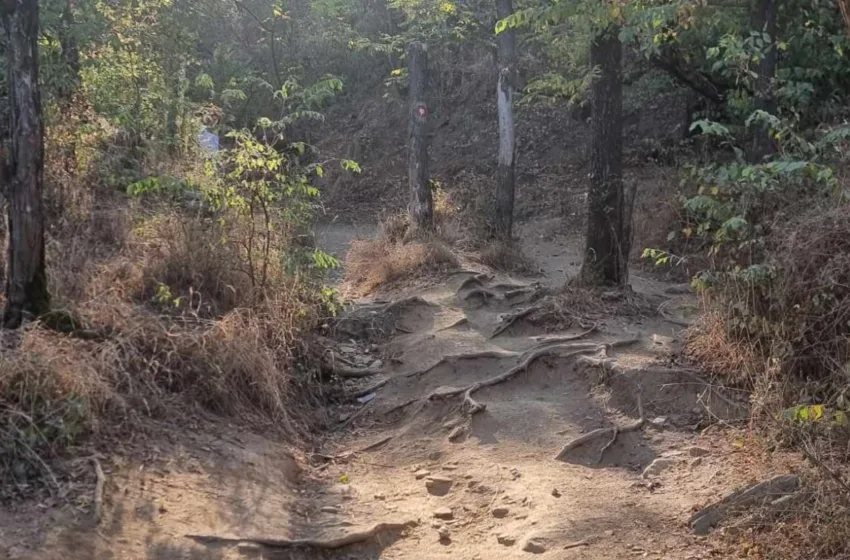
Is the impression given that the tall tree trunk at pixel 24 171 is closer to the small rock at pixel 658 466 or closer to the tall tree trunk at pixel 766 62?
the small rock at pixel 658 466

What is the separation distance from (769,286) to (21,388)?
515 cm

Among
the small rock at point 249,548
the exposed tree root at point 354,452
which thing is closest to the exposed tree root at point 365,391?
the exposed tree root at point 354,452

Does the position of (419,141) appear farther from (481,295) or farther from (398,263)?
(481,295)

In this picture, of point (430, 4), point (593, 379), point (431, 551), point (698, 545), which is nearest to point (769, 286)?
point (593, 379)

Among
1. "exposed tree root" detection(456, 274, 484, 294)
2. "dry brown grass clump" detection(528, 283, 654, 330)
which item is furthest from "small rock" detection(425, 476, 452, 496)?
"exposed tree root" detection(456, 274, 484, 294)

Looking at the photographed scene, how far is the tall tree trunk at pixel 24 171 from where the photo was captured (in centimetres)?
596

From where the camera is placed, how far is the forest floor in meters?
4.91

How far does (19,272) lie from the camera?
6.14 metres

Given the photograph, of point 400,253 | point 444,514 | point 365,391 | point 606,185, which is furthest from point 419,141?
point 444,514

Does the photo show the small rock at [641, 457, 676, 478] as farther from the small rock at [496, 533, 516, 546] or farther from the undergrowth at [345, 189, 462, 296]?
the undergrowth at [345, 189, 462, 296]

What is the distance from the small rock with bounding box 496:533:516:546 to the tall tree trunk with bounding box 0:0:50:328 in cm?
354

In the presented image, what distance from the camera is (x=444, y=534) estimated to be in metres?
5.46

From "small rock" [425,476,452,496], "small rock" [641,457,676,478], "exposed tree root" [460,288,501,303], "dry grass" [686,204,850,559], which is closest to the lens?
"dry grass" [686,204,850,559]

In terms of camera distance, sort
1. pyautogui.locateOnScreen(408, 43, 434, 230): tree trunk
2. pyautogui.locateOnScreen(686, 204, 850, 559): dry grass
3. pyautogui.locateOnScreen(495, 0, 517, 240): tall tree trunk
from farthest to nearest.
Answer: pyautogui.locateOnScreen(495, 0, 517, 240): tall tree trunk < pyautogui.locateOnScreen(408, 43, 434, 230): tree trunk < pyautogui.locateOnScreen(686, 204, 850, 559): dry grass
